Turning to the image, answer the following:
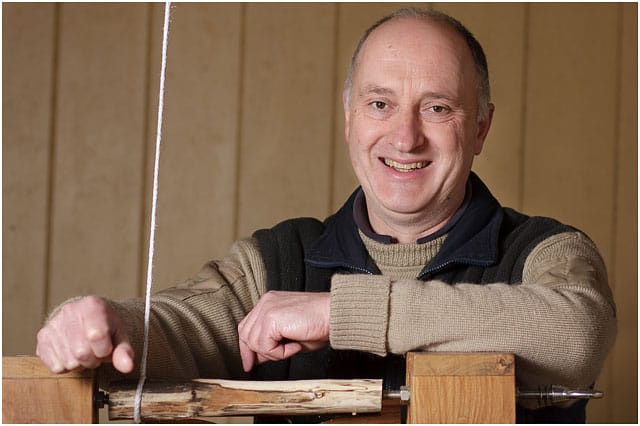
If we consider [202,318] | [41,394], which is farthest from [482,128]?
[41,394]

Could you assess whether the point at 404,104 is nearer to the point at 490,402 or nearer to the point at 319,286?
the point at 319,286

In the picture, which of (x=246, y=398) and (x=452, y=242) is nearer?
(x=246, y=398)

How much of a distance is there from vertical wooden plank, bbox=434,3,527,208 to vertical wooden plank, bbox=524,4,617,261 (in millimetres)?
25

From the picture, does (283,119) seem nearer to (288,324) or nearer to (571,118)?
(571,118)

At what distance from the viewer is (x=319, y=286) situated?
4.77ft

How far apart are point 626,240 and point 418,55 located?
1.14 meters

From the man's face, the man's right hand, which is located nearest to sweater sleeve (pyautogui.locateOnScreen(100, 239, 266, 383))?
the man's right hand

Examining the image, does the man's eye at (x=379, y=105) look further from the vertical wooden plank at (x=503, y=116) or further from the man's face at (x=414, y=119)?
the vertical wooden plank at (x=503, y=116)

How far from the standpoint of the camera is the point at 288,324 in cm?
108

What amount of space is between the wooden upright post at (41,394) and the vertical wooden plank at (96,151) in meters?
1.34

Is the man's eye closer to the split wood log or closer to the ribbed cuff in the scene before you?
the ribbed cuff

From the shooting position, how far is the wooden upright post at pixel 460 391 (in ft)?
3.05

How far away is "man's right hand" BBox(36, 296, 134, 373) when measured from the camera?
0.95 m

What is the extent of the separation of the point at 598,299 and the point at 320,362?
0.42m
